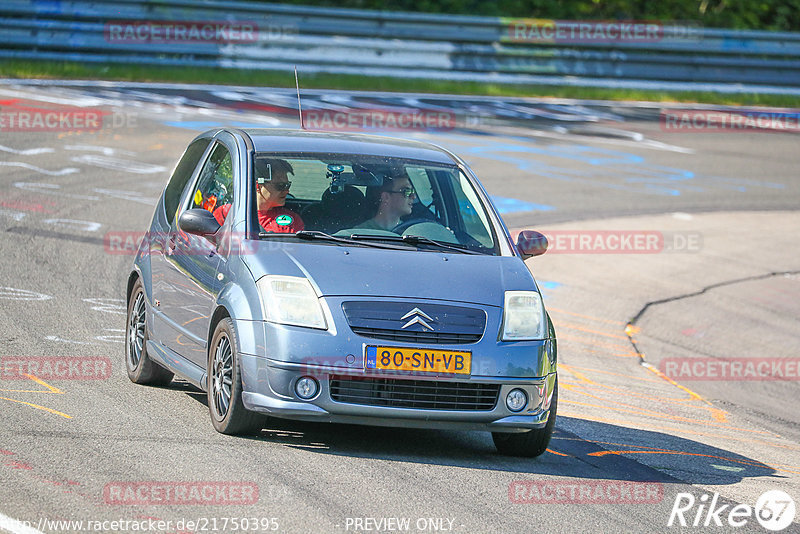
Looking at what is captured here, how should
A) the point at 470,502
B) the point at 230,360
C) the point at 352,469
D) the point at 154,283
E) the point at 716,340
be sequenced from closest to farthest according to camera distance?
the point at 470,502, the point at 352,469, the point at 230,360, the point at 154,283, the point at 716,340

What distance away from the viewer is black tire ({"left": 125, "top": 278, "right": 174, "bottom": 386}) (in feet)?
25.4

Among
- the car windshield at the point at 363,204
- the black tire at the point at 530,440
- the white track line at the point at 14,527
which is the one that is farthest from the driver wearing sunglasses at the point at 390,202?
the white track line at the point at 14,527

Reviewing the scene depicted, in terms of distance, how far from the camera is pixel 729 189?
19109mm

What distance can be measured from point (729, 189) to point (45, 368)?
1364 centimetres

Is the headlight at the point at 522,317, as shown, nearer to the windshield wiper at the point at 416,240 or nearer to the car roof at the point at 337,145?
the windshield wiper at the point at 416,240

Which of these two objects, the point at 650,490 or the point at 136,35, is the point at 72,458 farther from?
the point at 136,35

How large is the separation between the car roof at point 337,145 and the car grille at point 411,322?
1507mm

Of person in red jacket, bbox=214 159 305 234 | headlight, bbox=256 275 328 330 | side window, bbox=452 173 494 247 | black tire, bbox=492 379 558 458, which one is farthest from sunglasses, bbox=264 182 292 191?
black tire, bbox=492 379 558 458

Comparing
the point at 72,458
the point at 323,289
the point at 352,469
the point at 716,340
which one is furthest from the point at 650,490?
the point at 716,340

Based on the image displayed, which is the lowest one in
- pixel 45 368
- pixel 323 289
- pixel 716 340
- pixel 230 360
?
pixel 716 340

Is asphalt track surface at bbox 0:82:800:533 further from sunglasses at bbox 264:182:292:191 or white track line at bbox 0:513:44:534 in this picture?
sunglasses at bbox 264:182:292:191

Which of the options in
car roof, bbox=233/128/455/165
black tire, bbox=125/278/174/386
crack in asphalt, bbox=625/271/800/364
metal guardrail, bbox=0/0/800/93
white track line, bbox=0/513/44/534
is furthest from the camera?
metal guardrail, bbox=0/0/800/93

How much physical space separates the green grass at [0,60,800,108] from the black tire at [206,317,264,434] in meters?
15.6

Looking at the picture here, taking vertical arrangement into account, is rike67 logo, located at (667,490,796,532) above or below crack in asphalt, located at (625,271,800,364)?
above
